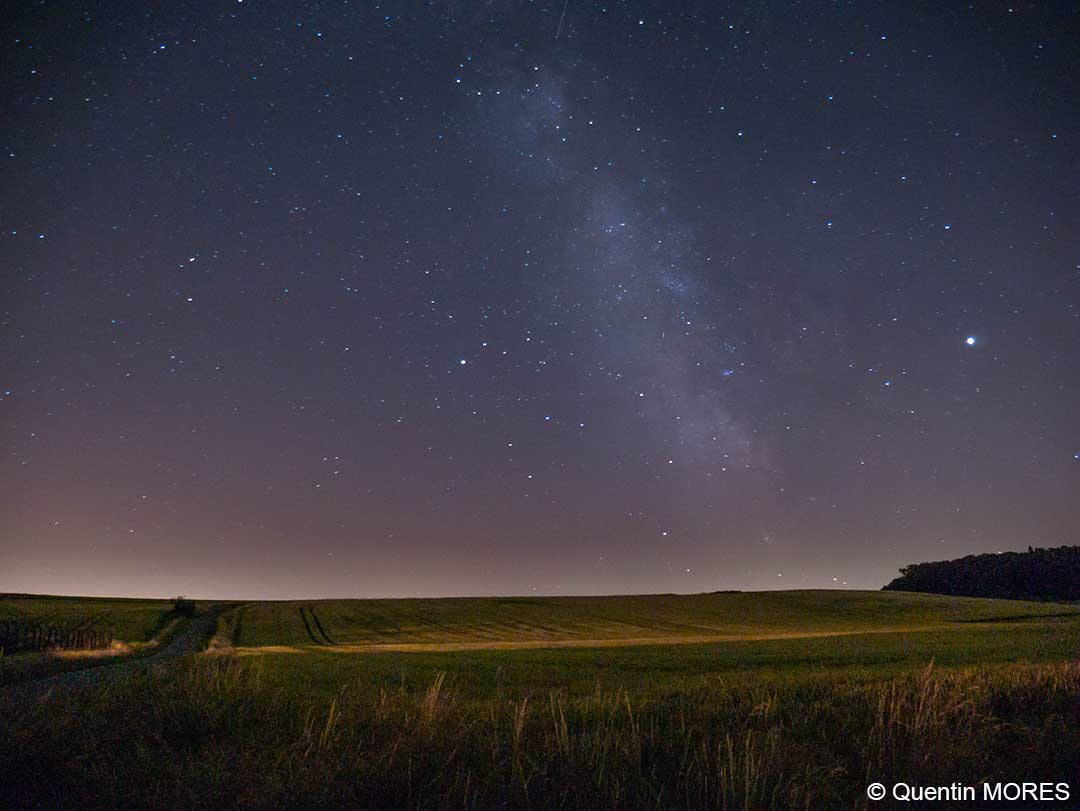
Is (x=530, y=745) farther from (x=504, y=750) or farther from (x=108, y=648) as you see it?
(x=108, y=648)

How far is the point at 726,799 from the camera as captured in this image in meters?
4.54

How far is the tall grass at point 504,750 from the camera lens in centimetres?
466

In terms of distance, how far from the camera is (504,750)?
554cm

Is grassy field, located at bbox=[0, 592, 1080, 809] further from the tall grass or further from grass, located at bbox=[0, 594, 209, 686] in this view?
grass, located at bbox=[0, 594, 209, 686]

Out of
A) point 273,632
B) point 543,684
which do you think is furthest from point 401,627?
point 543,684

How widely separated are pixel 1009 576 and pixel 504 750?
369ft

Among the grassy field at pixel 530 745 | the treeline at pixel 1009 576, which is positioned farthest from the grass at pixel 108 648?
the treeline at pixel 1009 576

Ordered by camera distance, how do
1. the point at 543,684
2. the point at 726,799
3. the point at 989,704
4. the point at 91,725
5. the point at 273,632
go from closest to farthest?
1. the point at 726,799
2. the point at 91,725
3. the point at 989,704
4. the point at 543,684
5. the point at 273,632

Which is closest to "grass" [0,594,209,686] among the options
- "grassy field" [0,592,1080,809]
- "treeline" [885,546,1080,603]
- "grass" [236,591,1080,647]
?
"grass" [236,591,1080,647]

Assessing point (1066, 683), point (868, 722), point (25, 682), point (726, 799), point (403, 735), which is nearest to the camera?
point (726, 799)

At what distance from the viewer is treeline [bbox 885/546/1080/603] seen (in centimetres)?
8669

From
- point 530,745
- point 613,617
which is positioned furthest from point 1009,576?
point 530,745

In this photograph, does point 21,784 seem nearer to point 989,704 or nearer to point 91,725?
point 91,725

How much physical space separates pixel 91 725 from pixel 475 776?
388cm
